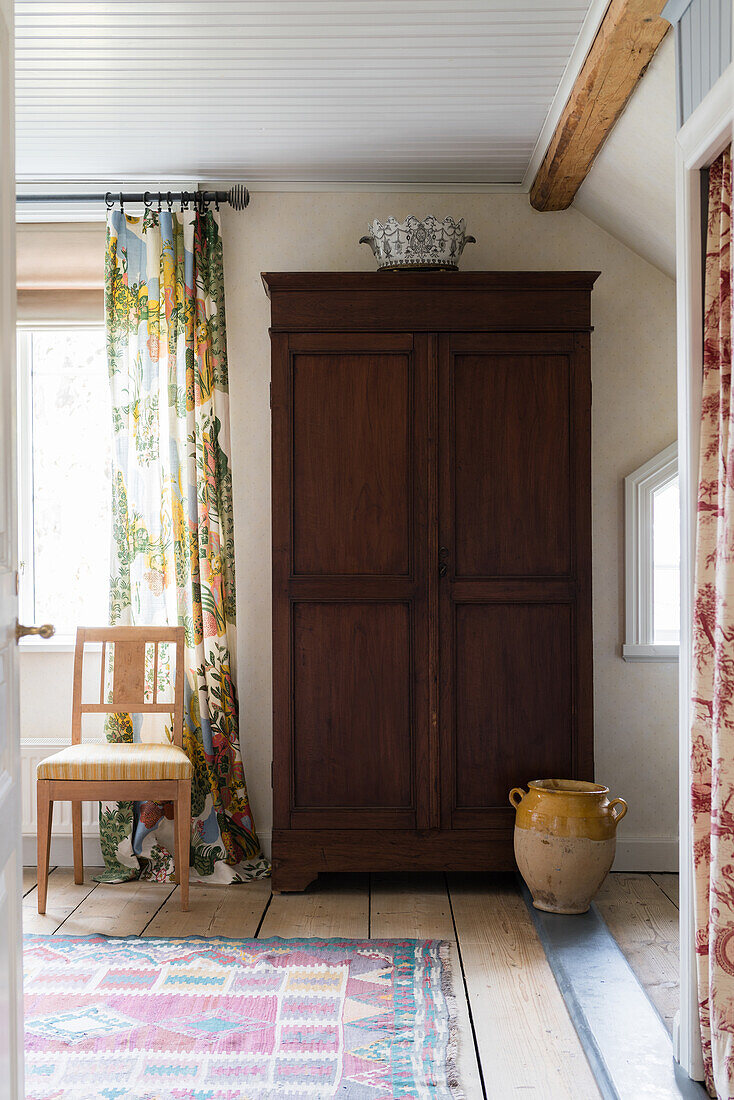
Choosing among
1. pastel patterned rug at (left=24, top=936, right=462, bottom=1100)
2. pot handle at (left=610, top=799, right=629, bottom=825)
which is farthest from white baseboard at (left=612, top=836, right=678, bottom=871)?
pastel patterned rug at (left=24, top=936, right=462, bottom=1100)

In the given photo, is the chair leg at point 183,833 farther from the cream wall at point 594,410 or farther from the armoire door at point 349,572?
the cream wall at point 594,410

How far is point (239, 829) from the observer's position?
11.8 feet

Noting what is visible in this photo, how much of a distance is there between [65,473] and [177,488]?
607 mm

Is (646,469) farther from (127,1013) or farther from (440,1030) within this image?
(127,1013)

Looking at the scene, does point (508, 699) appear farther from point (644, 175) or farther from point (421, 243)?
point (644, 175)

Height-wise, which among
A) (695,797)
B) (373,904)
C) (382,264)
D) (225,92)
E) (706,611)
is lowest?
(373,904)

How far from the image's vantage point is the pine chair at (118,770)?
3.19 m

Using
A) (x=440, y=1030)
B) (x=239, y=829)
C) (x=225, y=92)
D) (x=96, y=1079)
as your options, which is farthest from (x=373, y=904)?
(x=225, y=92)

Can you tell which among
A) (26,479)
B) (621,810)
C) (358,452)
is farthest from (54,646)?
(621,810)

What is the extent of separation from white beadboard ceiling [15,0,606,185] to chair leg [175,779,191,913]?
2.19m

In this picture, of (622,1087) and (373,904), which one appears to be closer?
(622,1087)

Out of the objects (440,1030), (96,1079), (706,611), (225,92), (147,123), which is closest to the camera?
(706,611)

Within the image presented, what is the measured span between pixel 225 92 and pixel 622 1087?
9.34 ft

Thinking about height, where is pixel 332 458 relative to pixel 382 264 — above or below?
below
